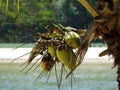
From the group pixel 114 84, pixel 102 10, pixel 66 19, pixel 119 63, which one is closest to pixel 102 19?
pixel 102 10

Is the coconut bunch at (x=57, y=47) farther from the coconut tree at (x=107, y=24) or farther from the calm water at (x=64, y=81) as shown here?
the calm water at (x=64, y=81)

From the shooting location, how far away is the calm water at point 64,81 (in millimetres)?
15852

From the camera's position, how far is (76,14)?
154ft

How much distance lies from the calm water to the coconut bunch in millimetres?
10857

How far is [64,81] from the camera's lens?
1720 centimetres

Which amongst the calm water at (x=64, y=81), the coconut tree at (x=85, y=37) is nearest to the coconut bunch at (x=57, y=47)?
the coconut tree at (x=85, y=37)

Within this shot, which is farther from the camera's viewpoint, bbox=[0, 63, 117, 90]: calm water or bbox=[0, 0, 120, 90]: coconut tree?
bbox=[0, 63, 117, 90]: calm water

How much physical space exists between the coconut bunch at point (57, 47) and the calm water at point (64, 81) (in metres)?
10.9

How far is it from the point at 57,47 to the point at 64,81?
14972 millimetres

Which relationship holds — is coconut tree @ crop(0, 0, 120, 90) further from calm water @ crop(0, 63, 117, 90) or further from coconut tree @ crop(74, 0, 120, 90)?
calm water @ crop(0, 63, 117, 90)

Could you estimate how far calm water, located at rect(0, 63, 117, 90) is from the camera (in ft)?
52.0

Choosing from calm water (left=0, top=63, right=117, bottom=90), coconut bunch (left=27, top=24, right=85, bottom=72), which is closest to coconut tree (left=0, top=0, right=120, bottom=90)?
coconut bunch (left=27, top=24, right=85, bottom=72)

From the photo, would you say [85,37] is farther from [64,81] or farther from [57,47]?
[64,81]

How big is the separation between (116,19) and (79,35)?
206 mm
